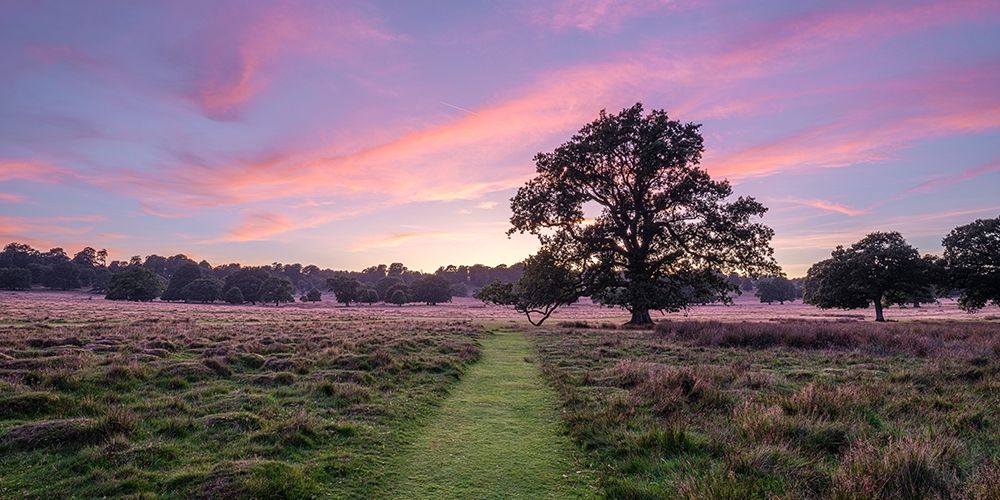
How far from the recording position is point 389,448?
8117 millimetres

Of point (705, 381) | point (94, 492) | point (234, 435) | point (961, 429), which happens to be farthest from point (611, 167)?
point (94, 492)

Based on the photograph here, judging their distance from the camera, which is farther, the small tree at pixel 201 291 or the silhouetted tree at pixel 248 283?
the silhouetted tree at pixel 248 283

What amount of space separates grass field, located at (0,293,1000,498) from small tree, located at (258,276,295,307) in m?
106

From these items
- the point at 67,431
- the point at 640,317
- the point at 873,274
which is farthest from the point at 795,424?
the point at 873,274

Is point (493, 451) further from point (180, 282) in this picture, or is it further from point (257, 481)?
point (180, 282)

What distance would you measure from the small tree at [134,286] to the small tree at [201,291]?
378 inches

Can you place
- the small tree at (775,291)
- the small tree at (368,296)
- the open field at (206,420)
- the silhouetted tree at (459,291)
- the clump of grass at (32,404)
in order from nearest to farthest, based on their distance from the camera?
1. the open field at (206,420)
2. the clump of grass at (32,404)
3. the small tree at (368,296)
4. the small tree at (775,291)
5. the silhouetted tree at (459,291)

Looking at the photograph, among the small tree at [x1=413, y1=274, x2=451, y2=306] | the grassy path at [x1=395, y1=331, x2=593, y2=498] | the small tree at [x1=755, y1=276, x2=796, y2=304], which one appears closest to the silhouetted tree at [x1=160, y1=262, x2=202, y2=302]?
the small tree at [x1=413, y1=274, x2=451, y2=306]

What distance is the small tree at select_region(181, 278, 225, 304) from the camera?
118000 millimetres

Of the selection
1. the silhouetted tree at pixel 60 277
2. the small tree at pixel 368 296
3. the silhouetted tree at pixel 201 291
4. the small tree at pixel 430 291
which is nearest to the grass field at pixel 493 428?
the small tree at pixel 368 296

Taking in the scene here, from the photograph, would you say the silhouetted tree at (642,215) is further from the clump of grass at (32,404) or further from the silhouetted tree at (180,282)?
the silhouetted tree at (180,282)

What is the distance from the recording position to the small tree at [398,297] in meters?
123

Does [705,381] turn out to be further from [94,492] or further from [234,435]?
[94,492]

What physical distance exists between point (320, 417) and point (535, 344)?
1681 cm
